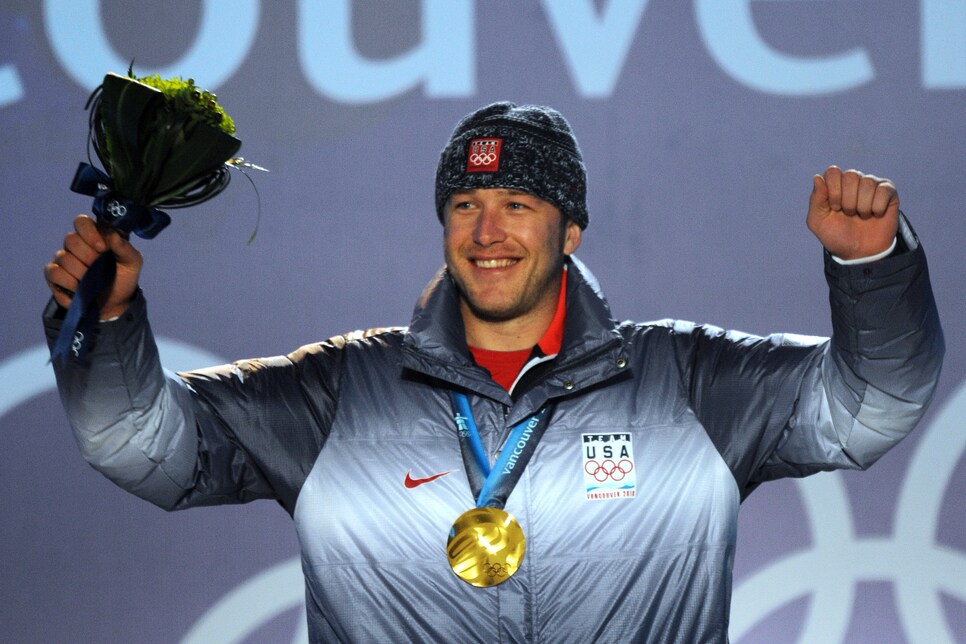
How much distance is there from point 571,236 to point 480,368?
390 mm

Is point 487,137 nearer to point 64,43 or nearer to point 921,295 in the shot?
point 921,295

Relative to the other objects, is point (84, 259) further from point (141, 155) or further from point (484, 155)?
point (484, 155)

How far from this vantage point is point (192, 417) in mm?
1797

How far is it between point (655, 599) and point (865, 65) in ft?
5.77

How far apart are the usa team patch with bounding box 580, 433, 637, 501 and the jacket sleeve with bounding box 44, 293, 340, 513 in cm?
43

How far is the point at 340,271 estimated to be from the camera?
9.89 feet

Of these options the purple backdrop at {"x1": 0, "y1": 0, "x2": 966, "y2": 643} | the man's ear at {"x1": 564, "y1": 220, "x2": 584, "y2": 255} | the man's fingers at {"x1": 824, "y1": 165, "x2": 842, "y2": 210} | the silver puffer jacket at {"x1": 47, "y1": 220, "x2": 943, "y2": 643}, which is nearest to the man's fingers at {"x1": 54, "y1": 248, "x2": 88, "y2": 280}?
the silver puffer jacket at {"x1": 47, "y1": 220, "x2": 943, "y2": 643}

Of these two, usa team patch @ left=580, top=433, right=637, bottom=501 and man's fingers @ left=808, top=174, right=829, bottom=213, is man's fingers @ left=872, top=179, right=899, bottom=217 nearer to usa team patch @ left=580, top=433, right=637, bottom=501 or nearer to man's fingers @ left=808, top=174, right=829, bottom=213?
man's fingers @ left=808, top=174, right=829, bottom=213

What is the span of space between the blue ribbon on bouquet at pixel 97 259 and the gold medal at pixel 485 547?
617 millimetres

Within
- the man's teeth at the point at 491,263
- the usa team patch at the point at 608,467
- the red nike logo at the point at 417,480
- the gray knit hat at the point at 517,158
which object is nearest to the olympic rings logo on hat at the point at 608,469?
the usa team patch at the point at 608,467

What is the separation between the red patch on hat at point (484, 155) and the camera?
6.81 ft

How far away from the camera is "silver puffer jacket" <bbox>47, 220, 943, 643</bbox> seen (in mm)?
1775

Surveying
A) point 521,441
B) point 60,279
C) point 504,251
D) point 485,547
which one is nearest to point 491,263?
point 504,251

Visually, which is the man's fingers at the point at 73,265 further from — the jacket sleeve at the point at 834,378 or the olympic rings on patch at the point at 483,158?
the jacket sleeve at the point at 834,378
